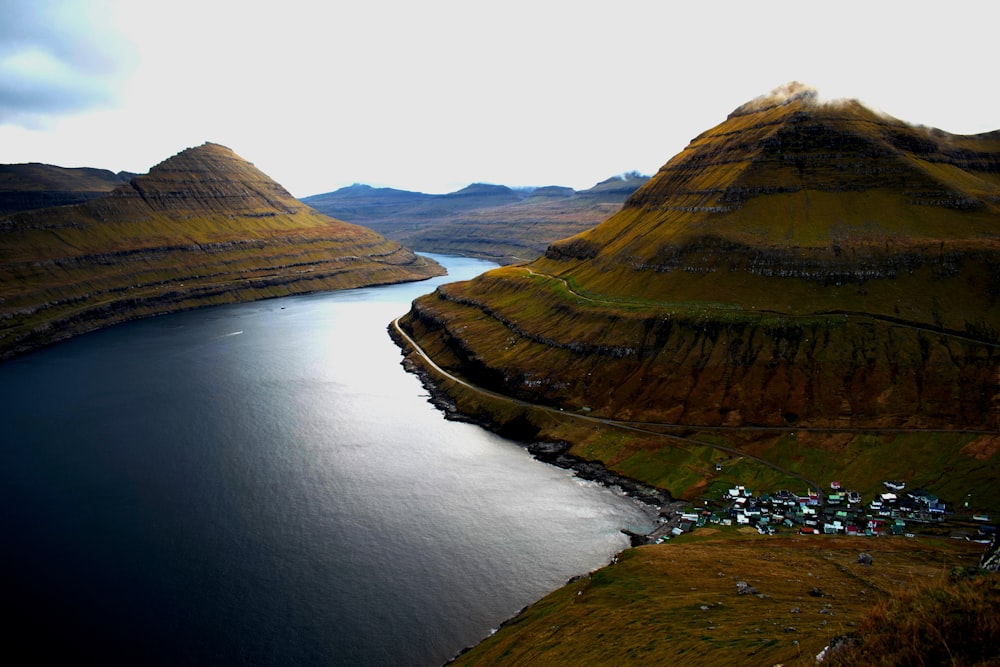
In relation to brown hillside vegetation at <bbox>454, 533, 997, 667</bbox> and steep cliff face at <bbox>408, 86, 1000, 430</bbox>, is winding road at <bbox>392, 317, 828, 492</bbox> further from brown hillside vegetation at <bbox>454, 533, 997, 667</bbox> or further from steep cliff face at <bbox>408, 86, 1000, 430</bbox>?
brown hillside vegetation at <bbox>454, 533, 997, 667</bbox>

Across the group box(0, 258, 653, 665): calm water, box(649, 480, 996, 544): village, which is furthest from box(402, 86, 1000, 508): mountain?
box(0, 258, 653, 665): calm water

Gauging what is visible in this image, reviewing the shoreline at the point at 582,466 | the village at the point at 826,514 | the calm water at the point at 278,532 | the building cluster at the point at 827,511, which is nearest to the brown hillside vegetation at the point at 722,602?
the village at the point at 826,514

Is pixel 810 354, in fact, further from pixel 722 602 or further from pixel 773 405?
pixel 722 602

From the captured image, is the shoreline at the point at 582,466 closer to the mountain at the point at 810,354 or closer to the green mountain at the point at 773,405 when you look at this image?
the green mountain at the point at 773,405

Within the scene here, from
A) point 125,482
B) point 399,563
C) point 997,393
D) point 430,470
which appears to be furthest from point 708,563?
point 125,482

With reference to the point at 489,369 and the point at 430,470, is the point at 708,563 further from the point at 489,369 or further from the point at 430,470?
the point at 489,369

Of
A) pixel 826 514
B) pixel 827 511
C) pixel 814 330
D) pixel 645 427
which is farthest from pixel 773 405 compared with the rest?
pixel 826 514
